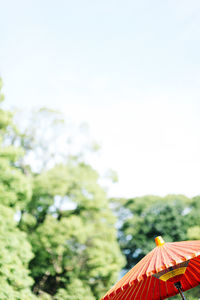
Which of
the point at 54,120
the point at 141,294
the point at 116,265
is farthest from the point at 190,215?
the point at 141,294

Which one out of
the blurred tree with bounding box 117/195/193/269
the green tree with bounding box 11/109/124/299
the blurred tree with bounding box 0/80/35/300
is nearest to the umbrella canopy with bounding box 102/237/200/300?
the blurred tree with bounding box 0/80/35/300

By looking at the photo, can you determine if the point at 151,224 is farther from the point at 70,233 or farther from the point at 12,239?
the point at 12,239

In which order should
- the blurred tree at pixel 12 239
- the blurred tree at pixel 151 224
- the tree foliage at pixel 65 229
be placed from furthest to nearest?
the blurred tree at pixel 151 224
the tree foliage at pixel 65 229
the blurred tree at pixel 12 239

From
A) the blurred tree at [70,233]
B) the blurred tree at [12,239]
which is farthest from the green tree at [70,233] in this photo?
the blurred tree at [12,239]

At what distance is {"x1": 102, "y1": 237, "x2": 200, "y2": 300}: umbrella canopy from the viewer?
195 cm

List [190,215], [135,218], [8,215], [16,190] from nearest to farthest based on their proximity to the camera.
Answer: [8,215] → [16,190] → [190,215] → [135,218]

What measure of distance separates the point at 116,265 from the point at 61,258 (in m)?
2.16

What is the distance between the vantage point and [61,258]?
9.41 metres

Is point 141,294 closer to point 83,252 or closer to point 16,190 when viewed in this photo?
point 16,190

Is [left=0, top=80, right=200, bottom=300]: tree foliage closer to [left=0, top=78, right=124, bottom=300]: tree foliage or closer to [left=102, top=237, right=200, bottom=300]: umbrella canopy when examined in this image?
[left=0, top=78, right=124, bottom=300]: tree foliage

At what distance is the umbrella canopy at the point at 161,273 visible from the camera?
1951 millimetres

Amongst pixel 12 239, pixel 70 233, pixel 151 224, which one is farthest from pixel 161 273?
pixel 151 224

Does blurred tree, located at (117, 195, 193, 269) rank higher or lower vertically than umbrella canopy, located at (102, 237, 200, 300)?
higher

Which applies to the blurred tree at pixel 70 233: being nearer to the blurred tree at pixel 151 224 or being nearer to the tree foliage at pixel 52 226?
the tree foliage at pixel 52 226
